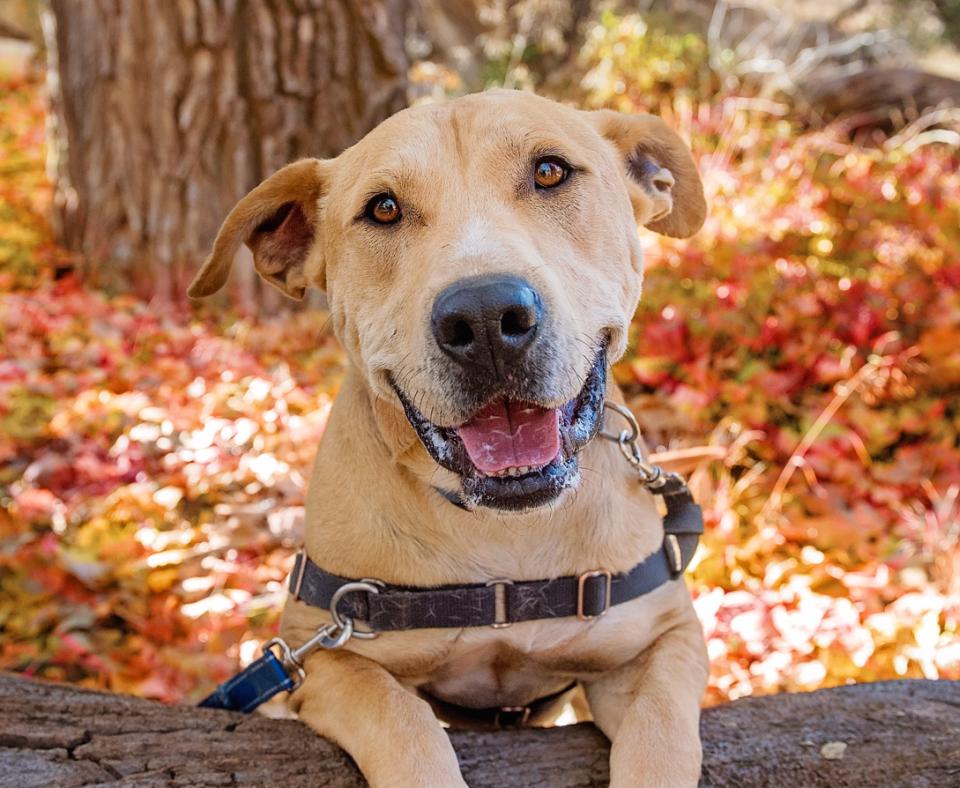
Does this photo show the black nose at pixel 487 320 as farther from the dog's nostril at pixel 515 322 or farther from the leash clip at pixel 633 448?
the leash clip at pixel 633 448

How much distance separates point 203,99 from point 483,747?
5006mm

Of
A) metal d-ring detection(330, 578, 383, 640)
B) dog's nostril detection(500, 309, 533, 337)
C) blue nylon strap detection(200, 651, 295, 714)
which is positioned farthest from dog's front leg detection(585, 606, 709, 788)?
dog's nostril detection(500, 309, 533, 337)

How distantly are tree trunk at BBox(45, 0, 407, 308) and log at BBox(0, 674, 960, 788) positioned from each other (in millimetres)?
4314

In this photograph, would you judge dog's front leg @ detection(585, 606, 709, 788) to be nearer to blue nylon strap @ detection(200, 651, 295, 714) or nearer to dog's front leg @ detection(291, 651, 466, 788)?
dog's front leg @ detection(291, 651, 466, 788)

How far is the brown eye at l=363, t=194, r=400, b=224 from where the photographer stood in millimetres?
2602

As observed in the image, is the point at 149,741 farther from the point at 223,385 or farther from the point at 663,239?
the point at 663,239

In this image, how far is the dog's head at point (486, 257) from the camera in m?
2.17

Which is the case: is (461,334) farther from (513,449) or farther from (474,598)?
(474,598)

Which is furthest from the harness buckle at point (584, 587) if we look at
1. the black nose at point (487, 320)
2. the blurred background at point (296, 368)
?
the blurred background at point (296, 368)

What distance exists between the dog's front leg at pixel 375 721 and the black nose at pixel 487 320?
86 centimetres

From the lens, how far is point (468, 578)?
8.28 ft

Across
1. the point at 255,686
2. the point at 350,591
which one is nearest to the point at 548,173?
the point at 350,591

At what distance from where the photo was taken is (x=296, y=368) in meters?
5.84

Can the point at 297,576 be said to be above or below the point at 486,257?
below
